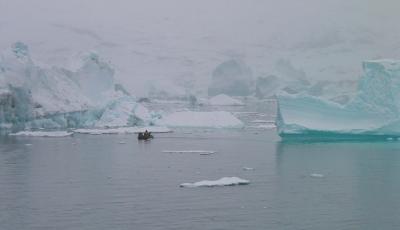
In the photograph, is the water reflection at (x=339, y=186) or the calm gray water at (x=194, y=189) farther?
the water reflection at (x=339, y=186)

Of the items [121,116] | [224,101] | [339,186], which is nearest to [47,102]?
[121,116]

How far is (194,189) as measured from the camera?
1501 cm

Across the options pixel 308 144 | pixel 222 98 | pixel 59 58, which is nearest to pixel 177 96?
pixel 222 98

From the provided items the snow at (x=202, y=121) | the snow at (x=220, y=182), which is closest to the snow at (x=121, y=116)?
the snow at (x=202, y=121)

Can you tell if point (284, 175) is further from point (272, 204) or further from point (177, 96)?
point (177, 96)

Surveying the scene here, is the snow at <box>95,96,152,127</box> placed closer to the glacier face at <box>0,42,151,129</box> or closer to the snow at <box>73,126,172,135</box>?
the glacier face at <box>0,42,151,129</box>

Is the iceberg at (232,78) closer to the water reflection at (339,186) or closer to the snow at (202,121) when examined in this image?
the snow at (202,121)

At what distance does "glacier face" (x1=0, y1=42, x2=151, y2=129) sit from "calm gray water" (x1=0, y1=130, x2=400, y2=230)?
621cm

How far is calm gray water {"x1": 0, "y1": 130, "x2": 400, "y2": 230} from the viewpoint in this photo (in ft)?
39.5

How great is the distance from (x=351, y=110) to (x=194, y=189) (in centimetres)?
1262

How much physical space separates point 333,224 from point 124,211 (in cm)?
372

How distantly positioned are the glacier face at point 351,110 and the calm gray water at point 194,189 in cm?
96

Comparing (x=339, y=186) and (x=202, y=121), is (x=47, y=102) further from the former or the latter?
(x=339, y=186)

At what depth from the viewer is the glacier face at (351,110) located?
25.8 m
